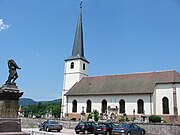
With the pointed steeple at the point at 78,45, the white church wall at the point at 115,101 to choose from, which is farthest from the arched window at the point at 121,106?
the pointed steeple at the point at 78,45

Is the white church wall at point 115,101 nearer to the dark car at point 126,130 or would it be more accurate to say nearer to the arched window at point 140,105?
the arched window at point 140,105

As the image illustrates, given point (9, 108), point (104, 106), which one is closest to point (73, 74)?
point (104, 106)

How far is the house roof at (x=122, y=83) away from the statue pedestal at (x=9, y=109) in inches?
1251

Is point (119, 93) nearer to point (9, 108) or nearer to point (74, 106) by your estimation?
point (74, 106)

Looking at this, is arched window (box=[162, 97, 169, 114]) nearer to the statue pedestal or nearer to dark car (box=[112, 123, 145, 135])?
dark car (box=[112, 123, 145, 135])

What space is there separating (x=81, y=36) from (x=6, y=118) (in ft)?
158

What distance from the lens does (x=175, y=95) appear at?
3853cm

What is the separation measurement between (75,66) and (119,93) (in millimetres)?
15504

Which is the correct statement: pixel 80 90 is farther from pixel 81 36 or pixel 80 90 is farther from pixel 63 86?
pixel 81 36

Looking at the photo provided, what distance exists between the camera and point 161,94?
40.2 m

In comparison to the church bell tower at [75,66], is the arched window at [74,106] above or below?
below

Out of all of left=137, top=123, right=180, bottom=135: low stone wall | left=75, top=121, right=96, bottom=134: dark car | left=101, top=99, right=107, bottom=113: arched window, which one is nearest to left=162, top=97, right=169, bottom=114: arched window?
left=101, top=99, right=107, bottom=113: arched window

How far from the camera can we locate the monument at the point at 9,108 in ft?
35.8

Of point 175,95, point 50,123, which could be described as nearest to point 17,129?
point 50,123
